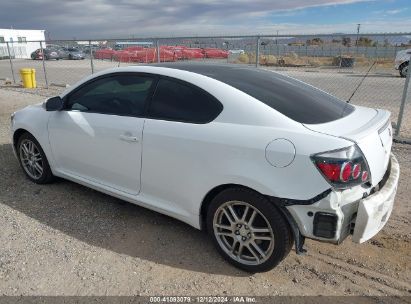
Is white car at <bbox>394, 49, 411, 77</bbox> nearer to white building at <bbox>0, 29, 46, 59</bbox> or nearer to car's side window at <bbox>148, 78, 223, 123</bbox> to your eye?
→ car's side window at <bbox>148, 78, 223, 123</bbox>

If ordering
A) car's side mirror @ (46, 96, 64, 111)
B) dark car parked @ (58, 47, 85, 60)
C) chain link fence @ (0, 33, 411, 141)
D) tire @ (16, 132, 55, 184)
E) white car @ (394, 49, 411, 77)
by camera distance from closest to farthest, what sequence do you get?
car's side mirror @ (46, 96, 64, 111), tire @ (16, 132, 55, 184), chain link fence @ (0, 33, 411, 141), white car @ (394, 49, 411, 77), dark car parked @ (58, 47, 85, 60)

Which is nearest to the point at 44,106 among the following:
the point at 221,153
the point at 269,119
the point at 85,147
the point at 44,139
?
the point at 44,139

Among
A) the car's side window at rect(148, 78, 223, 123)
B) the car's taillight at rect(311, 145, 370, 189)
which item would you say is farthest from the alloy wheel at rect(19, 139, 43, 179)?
the car's taillight at rect(311, 145, 370, 189)

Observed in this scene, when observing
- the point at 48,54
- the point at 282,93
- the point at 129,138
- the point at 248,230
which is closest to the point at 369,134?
the point at 282,93

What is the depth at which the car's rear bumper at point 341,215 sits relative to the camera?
246cm

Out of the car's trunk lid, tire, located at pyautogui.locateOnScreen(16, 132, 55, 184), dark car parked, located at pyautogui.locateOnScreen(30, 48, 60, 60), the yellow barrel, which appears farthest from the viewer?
dark car parked, located at pyautogui.locateOnScreen(30, 48, 60, 60)

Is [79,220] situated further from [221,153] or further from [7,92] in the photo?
[7,92]

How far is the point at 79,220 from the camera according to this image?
12.3 ft

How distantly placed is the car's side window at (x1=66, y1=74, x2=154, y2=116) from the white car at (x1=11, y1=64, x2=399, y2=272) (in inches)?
Result: 0.5

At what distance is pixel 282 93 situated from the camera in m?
3.16

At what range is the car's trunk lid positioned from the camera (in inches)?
102

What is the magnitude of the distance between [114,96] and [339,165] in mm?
2287

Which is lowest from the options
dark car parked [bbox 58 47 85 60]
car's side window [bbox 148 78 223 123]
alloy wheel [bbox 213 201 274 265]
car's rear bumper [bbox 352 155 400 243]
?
alloy wheel [bbox 213 201 274 265]

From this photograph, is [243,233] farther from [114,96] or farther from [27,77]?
Answer: [27,77]
